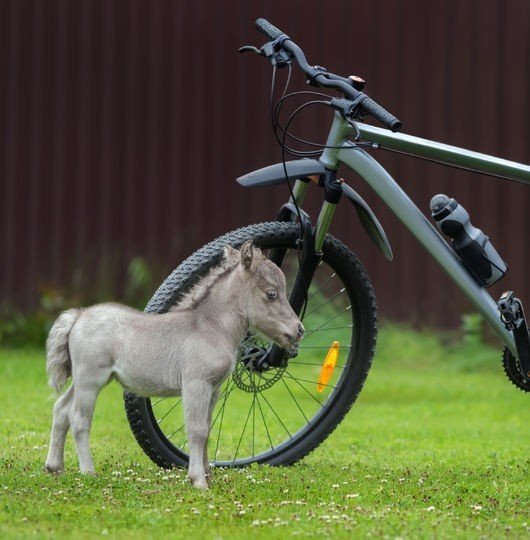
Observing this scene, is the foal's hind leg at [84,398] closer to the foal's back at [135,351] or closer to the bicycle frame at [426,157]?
the foal's back at [135,351]

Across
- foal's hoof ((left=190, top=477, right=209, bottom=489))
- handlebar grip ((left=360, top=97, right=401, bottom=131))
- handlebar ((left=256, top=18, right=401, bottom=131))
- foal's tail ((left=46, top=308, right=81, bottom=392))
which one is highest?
handlebar ((left=256, top=18, right=401, bottom=131))

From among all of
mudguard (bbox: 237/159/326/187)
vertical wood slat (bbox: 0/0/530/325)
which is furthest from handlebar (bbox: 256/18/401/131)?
vertical wood slat (bbox: 0/0/530/325)

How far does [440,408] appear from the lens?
326 inches

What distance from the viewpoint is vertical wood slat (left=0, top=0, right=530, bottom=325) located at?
1012cm

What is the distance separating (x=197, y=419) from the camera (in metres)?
4.50

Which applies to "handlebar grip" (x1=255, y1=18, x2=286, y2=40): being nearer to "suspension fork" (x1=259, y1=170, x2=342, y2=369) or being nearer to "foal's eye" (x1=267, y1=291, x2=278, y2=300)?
"suspension fork" (x1=259, y1=170, x2=342, y2=369)

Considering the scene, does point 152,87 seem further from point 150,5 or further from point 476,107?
point 476,107

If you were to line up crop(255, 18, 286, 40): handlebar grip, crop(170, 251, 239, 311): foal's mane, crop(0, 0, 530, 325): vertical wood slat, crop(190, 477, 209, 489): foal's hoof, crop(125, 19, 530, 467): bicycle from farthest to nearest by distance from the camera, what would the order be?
crop(0, 0, 530, 325): vertical wood slat < crop(255, 18, 286, 40): handlebar grip < crop(125, 19, 530, 467): bicycle < crop(170, 251, 239, 311): foal's mane < crop(190, 477, 209, 489): foal's hoof

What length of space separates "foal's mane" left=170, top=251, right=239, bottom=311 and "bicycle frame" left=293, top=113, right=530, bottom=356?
0.62m

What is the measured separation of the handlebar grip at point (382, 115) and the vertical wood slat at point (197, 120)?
5226 millimetres

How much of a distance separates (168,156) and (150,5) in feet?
4.50

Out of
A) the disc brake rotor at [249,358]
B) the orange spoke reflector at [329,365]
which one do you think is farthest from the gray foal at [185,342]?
the orange spoke reflector at [329,365]

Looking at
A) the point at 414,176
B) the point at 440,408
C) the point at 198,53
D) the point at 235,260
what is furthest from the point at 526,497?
the point at 198,53

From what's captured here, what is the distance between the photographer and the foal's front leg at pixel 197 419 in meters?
4.49
